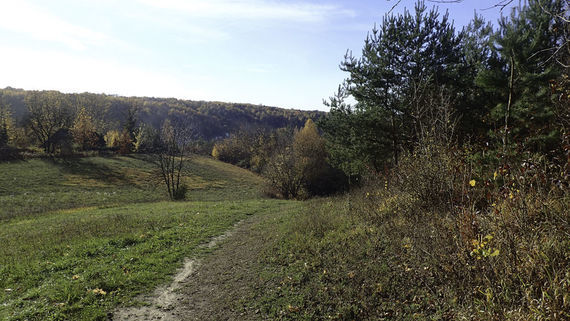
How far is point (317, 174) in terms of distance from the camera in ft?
150

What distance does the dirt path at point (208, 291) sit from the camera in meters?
5.89

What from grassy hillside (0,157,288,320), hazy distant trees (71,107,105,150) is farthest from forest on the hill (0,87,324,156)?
grassy hillside (0,157,288,320)

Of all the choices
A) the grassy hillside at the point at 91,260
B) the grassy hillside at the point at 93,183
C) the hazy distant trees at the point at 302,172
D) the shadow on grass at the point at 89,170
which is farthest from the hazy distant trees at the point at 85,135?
the grassy hillside at the point at 91,260

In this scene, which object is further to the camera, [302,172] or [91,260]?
[302,172]

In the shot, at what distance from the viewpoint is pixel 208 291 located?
6938 millimetres

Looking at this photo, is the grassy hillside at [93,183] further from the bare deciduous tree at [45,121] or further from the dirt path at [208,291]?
the dirt path at [208,291]

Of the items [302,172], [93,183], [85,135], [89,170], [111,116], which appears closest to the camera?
[302,172]

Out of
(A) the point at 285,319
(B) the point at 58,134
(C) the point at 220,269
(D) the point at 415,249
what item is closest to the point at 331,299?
(A) the point at 285,319

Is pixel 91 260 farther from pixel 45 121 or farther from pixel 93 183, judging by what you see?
pixel 45 121

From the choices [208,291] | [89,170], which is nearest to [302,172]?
[89,170]

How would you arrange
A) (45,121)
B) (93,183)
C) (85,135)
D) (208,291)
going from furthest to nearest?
(85,135)
(45,121)
(93,183)
(208,291)

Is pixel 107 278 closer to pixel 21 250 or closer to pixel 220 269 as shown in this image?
pixel 220 269

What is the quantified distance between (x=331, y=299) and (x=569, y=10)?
16.9 feet

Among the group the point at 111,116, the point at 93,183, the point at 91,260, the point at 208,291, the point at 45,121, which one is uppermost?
the point at 111,116
